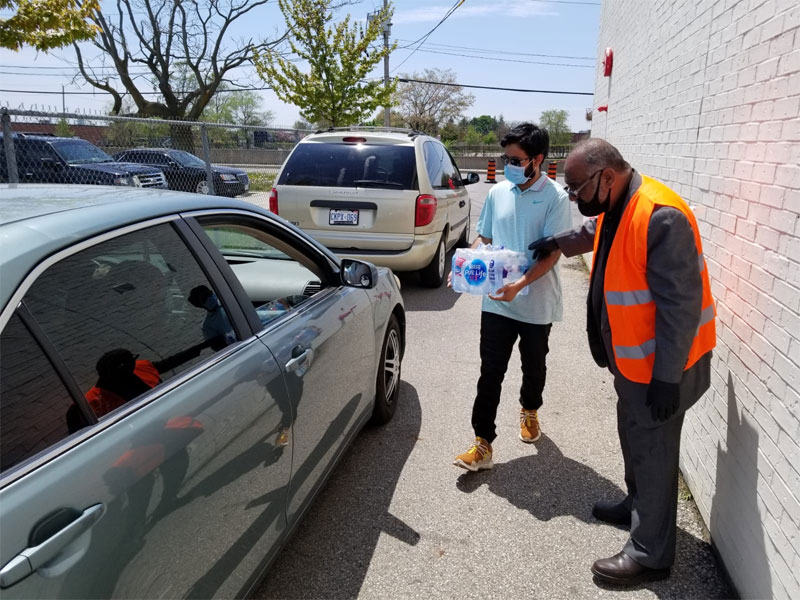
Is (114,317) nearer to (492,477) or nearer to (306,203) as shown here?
(492,477)

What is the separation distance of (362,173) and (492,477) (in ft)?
13.4

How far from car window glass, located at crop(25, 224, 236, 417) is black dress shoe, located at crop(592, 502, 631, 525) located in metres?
1.98

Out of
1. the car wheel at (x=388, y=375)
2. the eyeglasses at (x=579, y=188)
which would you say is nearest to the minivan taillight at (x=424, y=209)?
the car wheel at (x=388, y=375)

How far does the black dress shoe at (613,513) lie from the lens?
2.73 metres

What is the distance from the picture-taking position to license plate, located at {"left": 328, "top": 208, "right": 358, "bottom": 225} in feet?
20.6

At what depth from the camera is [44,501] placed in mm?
1173

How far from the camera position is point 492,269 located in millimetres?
2988

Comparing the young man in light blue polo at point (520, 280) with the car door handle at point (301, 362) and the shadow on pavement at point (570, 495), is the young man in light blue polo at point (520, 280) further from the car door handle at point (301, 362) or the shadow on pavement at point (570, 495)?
the car door handle at point (301, 362)

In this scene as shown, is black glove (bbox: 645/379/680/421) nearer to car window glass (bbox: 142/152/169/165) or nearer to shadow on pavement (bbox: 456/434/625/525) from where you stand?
shadow on pavement (bbox: 456/434/625/525)

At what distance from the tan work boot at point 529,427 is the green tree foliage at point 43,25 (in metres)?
8.21

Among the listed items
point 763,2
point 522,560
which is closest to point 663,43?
point 763,2

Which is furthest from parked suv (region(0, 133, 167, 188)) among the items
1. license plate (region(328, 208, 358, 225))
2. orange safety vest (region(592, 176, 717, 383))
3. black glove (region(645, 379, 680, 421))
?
black glove (region(645, 379, 680, 421))

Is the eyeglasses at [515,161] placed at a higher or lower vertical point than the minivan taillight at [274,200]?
higher

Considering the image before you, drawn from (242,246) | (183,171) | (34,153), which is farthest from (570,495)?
(183,171)
